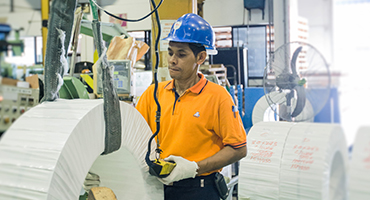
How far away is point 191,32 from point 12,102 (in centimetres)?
126

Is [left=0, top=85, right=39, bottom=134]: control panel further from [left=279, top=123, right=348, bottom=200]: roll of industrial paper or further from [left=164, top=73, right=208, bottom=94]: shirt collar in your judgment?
[left=164, top=73, right=208, bottom=94]: shirt collar

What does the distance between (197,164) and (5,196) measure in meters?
0.99

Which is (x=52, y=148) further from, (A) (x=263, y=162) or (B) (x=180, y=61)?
(A) (x=263, y=162)

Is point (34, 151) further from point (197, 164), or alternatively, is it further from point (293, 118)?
point (293, 118)

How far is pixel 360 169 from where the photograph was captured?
814 mm

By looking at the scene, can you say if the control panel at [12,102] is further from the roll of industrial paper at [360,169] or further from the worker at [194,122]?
the worker at [194,122]

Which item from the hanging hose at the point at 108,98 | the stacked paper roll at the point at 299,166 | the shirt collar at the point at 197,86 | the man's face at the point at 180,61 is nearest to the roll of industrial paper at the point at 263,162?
the stacked paper roll at the point at 299,166

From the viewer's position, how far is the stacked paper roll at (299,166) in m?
1.15

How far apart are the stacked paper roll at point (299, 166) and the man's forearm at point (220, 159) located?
0.27 metres

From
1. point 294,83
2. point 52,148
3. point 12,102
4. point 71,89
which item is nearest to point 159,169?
point 52,148

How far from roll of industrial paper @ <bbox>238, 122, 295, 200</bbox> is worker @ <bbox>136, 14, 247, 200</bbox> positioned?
8.5 inches

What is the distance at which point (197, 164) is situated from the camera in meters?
1.64

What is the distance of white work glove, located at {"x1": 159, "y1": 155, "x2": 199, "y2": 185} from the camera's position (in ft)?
4.82

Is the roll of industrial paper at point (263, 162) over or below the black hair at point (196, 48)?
below
